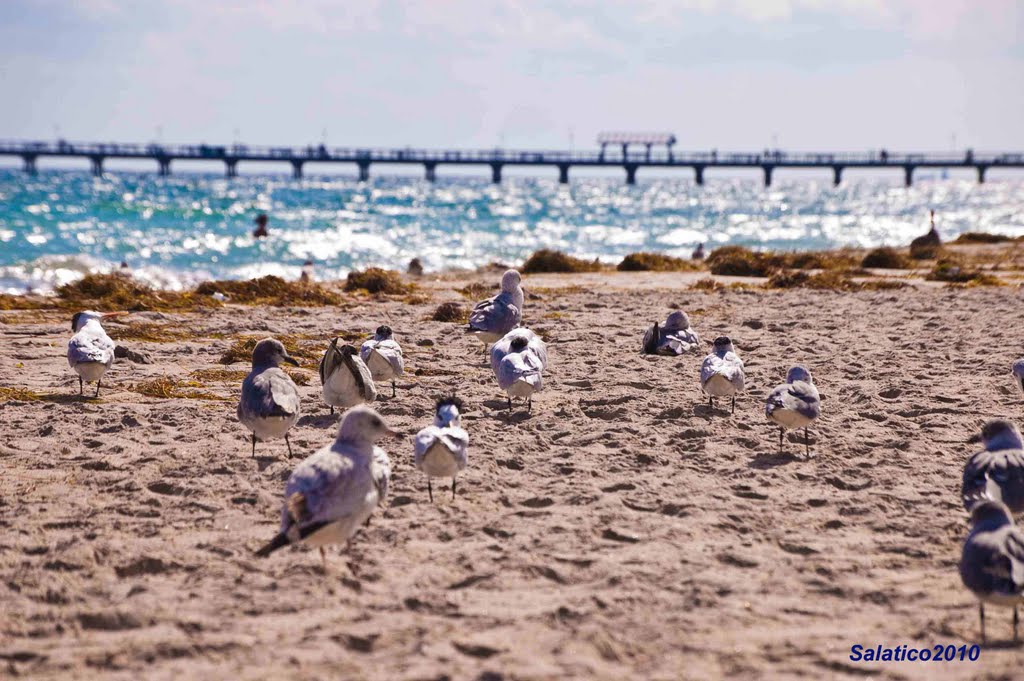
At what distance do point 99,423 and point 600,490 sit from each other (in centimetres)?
383

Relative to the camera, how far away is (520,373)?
25.4 feet

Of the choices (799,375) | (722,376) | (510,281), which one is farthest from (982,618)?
(510,281)

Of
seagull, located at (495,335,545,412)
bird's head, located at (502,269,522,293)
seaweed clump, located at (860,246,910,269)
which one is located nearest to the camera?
seagull, located at (495,335,545,412)

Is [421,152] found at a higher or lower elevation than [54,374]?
higher

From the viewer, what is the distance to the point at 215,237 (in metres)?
39.2

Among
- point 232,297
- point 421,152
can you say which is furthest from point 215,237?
point 421,152

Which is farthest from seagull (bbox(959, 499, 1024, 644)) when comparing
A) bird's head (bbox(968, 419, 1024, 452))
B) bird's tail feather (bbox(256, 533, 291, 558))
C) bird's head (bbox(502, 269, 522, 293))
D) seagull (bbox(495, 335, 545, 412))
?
bird's head (bbox(502, 269, 522, 293))

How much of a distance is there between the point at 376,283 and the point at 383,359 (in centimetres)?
791

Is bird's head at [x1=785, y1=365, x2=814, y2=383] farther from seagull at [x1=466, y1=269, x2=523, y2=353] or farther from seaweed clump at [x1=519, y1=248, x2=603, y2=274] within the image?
seaweed clump at [x1=519, y1=248, x2=603, y2=274]

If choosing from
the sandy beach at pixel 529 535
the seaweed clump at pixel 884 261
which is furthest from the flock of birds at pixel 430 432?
the seaweed clump at pixel 884 261

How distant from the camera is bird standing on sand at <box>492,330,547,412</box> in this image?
7746mm

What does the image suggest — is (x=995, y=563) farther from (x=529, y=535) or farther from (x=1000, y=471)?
(x=529, y=535)

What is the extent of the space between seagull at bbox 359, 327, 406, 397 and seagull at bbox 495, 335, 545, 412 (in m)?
1.01

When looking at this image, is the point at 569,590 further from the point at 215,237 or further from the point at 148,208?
the point at 148,208
